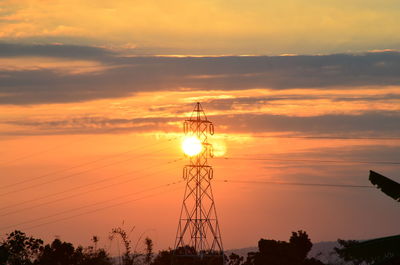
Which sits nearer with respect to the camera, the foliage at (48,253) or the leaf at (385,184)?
the leaf at (385,184)

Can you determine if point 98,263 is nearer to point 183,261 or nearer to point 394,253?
point 183,261

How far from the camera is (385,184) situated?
39938mm

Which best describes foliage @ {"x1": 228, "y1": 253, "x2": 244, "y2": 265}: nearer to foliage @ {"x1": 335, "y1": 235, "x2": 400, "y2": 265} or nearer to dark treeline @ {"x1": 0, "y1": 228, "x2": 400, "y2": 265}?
dark treeline @ {"x1": 0, "y1": 228, "x2": 400, "y2": 265}

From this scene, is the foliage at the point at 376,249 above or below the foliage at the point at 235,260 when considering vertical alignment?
below

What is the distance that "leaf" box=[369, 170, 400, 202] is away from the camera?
39.3 meters

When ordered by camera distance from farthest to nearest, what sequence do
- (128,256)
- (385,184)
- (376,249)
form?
(128,256), (385,184), (376,249)

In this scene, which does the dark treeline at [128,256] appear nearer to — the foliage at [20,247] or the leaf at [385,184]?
the foliage at [20,247]

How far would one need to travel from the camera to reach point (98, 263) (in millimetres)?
146750

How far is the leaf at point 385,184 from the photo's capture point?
39.3m

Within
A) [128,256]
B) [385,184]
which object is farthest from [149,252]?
[385,184]

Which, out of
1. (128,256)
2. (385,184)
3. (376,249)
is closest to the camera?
(376,249)

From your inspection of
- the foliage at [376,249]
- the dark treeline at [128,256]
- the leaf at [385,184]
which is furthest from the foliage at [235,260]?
the foliage at [376,249]

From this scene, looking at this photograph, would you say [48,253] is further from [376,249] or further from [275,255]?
[376,249]

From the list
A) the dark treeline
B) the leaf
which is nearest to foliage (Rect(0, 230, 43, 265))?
the dark treeline
